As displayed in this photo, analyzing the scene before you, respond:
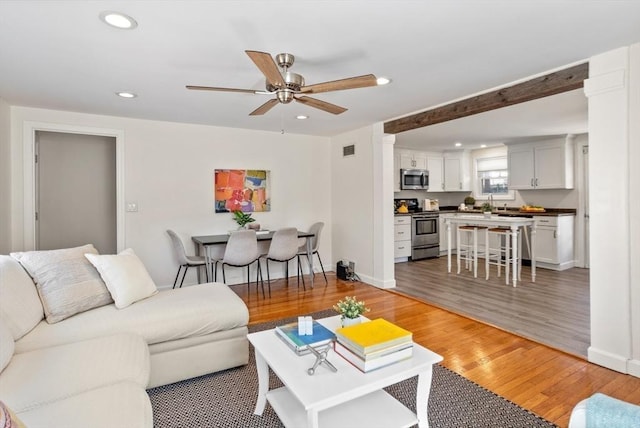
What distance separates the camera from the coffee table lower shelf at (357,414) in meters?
1.64

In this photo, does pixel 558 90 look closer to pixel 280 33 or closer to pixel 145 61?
pixel 280 33

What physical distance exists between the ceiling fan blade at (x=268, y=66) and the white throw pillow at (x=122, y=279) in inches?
66.6

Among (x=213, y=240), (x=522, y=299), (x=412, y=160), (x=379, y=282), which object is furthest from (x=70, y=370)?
(x=412, y=160)

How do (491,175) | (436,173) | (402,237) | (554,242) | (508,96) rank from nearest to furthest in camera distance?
(508,96) → (554,242) → (402,237) → (491,175) → (436,173)

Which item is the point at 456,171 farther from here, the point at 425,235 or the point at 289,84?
the point at 289,84

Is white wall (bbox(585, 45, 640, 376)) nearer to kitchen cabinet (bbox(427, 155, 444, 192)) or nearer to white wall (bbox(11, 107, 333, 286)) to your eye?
white wall (bbox(11, 107, 333, 286))

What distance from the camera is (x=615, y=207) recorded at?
94.4 inches

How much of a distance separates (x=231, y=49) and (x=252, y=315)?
8.46ft

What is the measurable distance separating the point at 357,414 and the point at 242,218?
3482 millimetres

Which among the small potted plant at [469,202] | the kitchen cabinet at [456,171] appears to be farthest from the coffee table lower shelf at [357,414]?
the kitchen cabinet at [456,171]

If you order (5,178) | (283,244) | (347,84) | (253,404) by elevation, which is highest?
(347,84)

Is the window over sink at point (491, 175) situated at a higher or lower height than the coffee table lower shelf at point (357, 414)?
higher

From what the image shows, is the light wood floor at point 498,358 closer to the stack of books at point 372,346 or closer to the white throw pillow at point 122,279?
the stack of books at point 372,346

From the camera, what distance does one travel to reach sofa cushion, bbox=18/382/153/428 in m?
1.24
